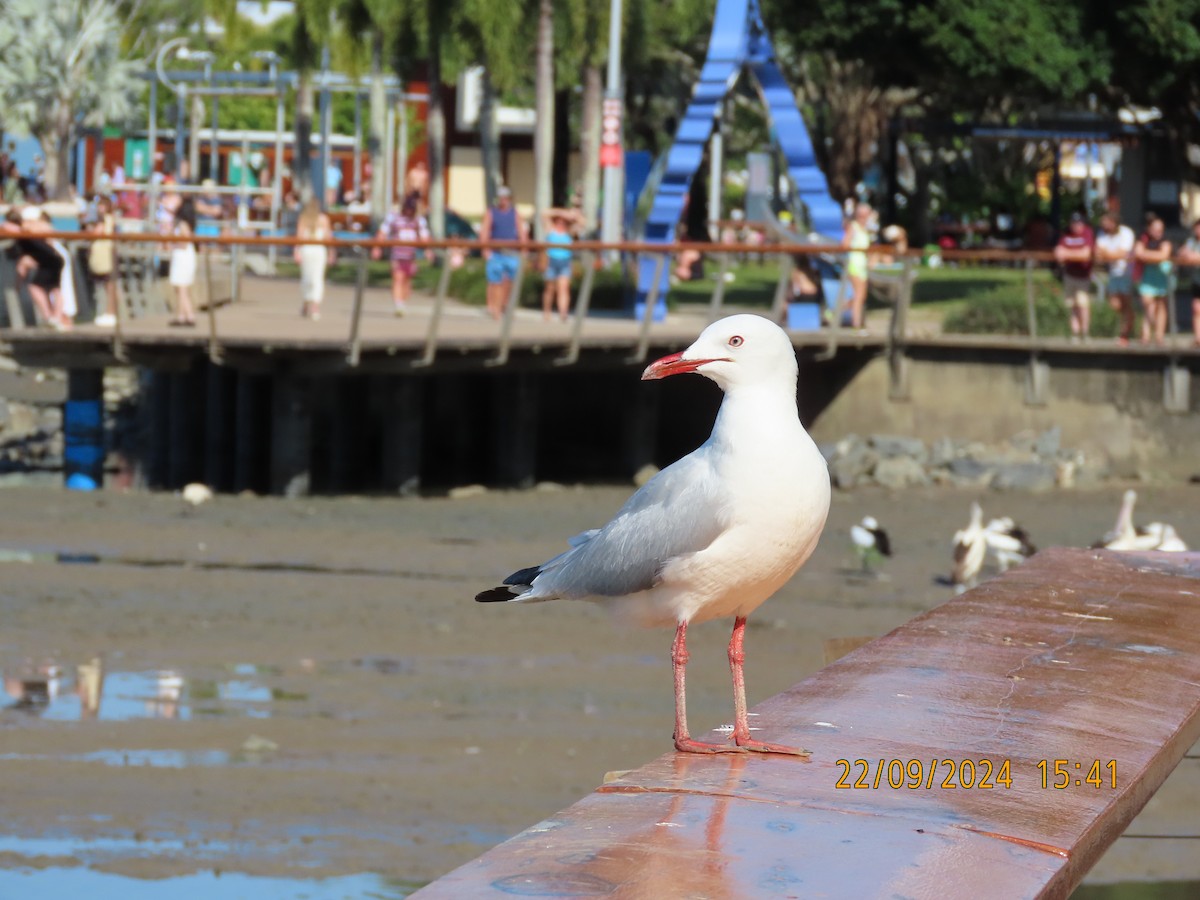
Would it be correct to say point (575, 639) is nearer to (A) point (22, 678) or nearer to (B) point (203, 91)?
(A) point (22, 678)

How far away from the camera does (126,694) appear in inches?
480

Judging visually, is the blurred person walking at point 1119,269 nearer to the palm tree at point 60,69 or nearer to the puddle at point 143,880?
the puddle at point 143,880

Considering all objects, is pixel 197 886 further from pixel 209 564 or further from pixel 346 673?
pixel 209 564

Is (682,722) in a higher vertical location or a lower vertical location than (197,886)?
higher

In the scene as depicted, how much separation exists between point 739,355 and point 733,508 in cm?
33

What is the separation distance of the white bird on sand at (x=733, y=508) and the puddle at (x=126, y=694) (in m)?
7.85

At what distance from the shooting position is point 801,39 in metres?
30.9

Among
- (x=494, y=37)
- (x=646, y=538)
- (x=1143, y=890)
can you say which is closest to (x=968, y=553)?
(x=1143, y=890)

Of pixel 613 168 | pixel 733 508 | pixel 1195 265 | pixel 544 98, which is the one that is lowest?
pixel 1195 265

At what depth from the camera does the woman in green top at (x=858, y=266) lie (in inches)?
953

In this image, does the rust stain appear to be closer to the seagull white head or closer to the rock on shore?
the seagull white head

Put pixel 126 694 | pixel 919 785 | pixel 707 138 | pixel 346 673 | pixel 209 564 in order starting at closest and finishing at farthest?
pixel 919 785
pixel 126 694
pixel 346 673
pixel 209 564
pixel 707 138

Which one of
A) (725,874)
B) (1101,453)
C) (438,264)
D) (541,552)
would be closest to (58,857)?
(725,874)
